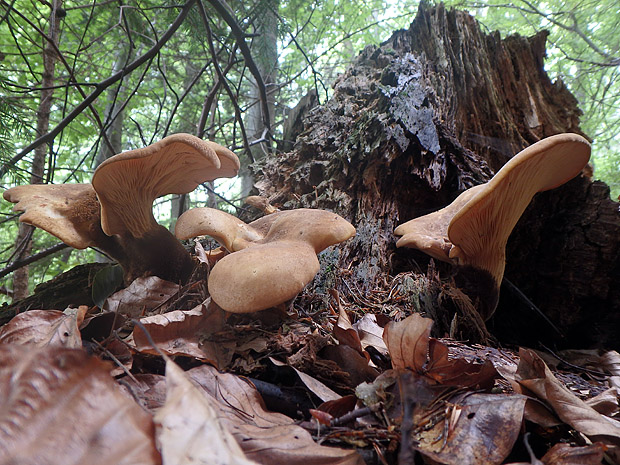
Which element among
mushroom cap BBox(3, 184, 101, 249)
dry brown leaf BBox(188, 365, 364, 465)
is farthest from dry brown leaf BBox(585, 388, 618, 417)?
mushroom cap BBox(3, 184, 101, 249)

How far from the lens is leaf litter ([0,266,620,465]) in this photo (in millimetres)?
701

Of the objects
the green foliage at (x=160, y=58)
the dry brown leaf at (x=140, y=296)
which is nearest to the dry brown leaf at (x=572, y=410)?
the dry brown leaf at (x=140, y=296)

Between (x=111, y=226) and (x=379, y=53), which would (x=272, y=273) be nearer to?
(x=111, y=226)

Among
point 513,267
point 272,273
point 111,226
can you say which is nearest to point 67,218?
point 111,226

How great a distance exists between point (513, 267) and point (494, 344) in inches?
46.7

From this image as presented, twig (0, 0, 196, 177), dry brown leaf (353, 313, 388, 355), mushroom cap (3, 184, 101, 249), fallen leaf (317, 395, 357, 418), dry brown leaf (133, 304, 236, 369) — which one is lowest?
fallen leaf (317, 395, 357, 418)

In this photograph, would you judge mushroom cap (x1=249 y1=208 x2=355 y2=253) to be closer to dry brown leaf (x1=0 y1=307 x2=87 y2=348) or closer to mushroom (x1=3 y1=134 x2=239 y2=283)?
mushroom (x1=3 y1=134 x2=239 y2=283)

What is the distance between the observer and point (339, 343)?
152cm

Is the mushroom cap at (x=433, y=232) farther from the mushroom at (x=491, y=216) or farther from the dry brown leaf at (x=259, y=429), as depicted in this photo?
the dry brown leaf at (x=259, y=429)

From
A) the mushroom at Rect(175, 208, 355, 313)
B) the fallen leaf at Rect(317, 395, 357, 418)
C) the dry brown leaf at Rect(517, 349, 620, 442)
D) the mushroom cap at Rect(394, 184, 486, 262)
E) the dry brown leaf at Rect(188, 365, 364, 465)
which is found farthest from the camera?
the mushroom cap at Rect(394, 184, 486, 262)

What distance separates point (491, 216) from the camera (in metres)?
2.16

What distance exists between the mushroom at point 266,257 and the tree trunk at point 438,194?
25.0 inches

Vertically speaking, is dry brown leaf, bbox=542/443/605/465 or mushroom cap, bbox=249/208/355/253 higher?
mushroom cap, bbox=249/208/355/253

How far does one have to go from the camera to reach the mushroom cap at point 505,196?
5.53 ft
